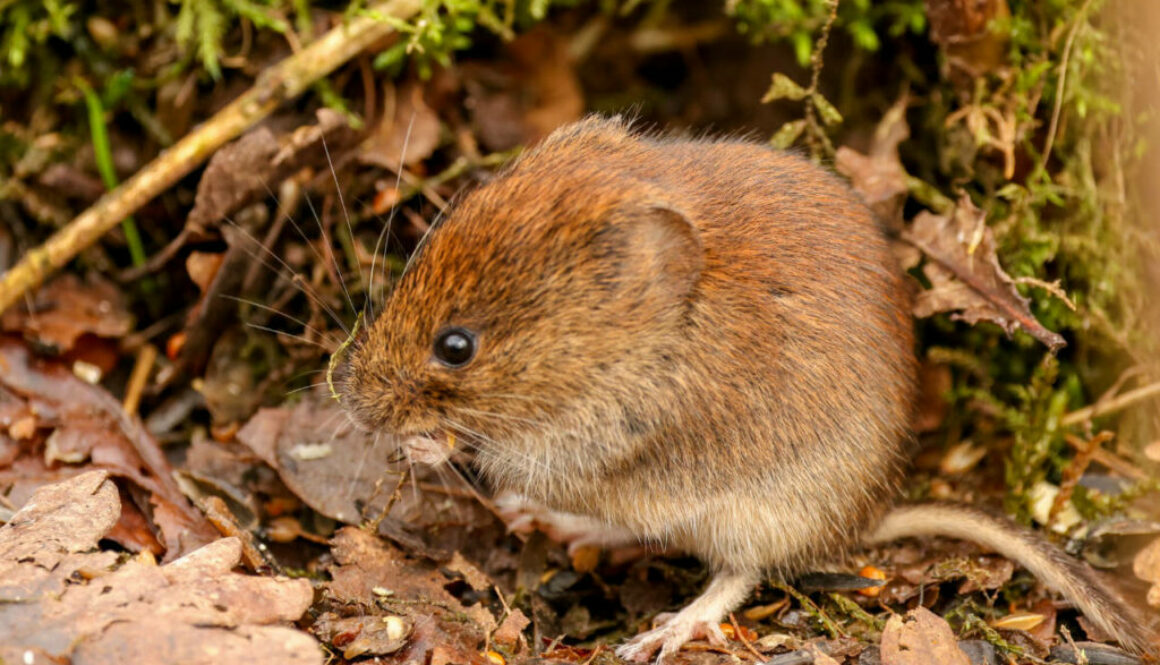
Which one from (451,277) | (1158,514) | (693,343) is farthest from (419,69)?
(1158,514)

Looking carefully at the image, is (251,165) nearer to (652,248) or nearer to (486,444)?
(486,444)

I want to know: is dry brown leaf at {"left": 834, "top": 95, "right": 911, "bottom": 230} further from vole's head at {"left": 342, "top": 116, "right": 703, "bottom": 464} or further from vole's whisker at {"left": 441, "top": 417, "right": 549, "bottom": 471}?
vole's whisker at {"left": 441, "top": 417, "right": 549, "bottom": 471}

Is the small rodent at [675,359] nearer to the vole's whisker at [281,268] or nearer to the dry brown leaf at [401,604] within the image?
the dry brown leaf at [401,604]

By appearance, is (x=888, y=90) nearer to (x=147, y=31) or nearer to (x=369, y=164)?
(x=369, y=164)

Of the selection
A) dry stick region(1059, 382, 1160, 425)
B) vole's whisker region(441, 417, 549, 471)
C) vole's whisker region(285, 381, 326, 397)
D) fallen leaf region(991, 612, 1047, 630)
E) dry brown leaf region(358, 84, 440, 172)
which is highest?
dry brown leaf region(358, 84, 440, 172)

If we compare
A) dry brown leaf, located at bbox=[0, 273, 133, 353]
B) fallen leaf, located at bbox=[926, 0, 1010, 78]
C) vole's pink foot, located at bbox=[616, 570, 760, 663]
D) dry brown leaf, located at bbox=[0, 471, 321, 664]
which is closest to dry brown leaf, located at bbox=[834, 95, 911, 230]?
fallen leaf, located at bbox=[926, 0, 1010, 78]

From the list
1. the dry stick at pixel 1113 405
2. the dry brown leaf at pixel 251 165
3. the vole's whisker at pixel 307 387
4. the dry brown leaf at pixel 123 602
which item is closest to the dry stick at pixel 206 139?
the dry brown leaf at pixel 251 165

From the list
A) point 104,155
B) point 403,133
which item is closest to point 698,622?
point 403,133
